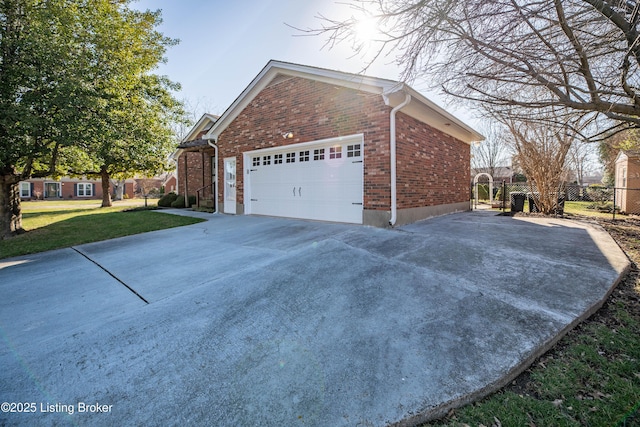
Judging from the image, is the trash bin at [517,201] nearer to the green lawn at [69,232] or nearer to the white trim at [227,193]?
the white trim at [227,193]

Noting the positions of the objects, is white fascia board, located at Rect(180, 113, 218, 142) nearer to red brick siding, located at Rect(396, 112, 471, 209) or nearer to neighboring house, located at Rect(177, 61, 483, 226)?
neighboring house, located at Rect(177, 61, 483, 226)

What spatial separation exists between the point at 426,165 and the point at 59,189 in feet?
152

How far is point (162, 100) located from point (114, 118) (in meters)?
5.81

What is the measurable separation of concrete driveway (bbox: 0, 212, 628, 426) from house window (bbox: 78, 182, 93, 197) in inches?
1637

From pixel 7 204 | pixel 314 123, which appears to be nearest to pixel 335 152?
pixel 314 123

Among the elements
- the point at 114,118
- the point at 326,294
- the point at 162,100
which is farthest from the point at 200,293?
the point at 162,100

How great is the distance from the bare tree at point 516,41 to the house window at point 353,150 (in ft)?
10.8

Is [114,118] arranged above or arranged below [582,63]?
above

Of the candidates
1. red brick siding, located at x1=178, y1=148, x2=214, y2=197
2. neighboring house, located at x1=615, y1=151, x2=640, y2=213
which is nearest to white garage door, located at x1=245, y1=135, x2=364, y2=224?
red brick siding, located at x1=178, y1=148, x2=214, y2=197

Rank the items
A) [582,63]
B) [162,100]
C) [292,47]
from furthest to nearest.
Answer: [162,100] < [292,47] < [582,63]

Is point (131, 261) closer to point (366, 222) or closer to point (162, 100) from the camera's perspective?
point (366, 222)

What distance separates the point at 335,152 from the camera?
8156mm

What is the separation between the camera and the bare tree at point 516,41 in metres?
3.38

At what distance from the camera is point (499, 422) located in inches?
79.0
